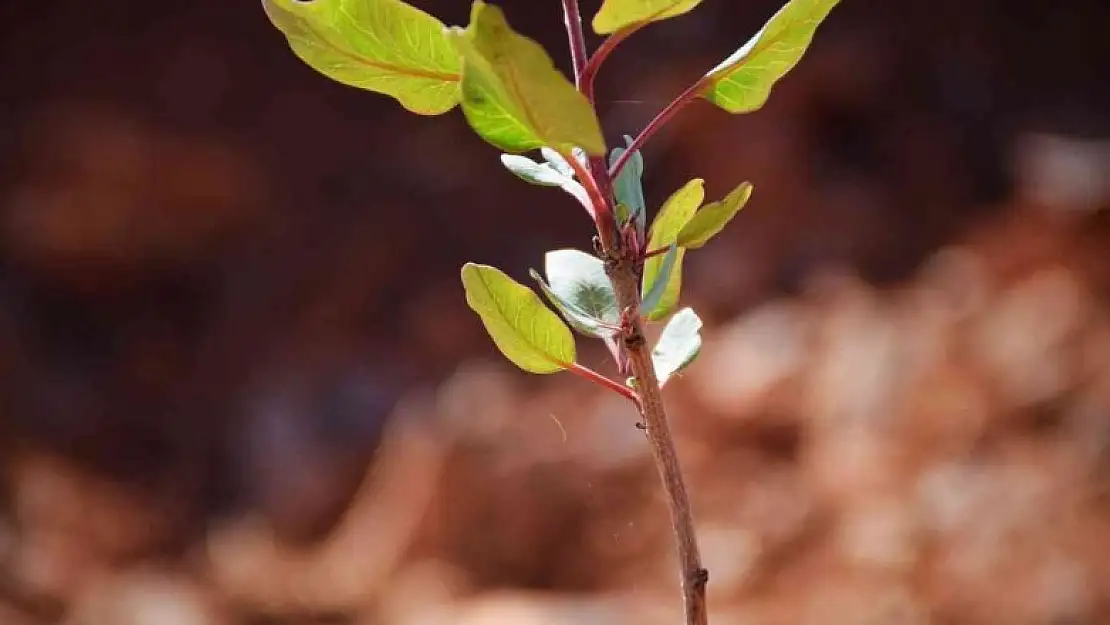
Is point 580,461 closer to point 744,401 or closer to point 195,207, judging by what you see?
point 744,401

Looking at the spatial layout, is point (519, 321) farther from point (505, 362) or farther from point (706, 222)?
point (505, 362)

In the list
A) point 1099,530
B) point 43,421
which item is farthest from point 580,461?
point 43,421

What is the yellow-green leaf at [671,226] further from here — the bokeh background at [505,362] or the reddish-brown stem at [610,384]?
the bokeh background at [505,362]

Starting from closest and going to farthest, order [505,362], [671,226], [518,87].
→ 1. [518,87]
2. [671,226]
3. [505,362]

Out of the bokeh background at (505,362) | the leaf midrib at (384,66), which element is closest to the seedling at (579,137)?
the leaf midrib at (384,66)

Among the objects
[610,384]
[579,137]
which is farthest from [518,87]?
[610,384]

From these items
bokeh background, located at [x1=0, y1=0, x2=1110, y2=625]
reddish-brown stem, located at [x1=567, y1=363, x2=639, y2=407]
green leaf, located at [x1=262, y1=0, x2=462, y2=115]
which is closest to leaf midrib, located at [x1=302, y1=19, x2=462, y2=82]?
green leaf, located at [x1=262, y1=0, x2=462, y2=115]

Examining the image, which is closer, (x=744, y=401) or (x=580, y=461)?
(x=580, y=461)
